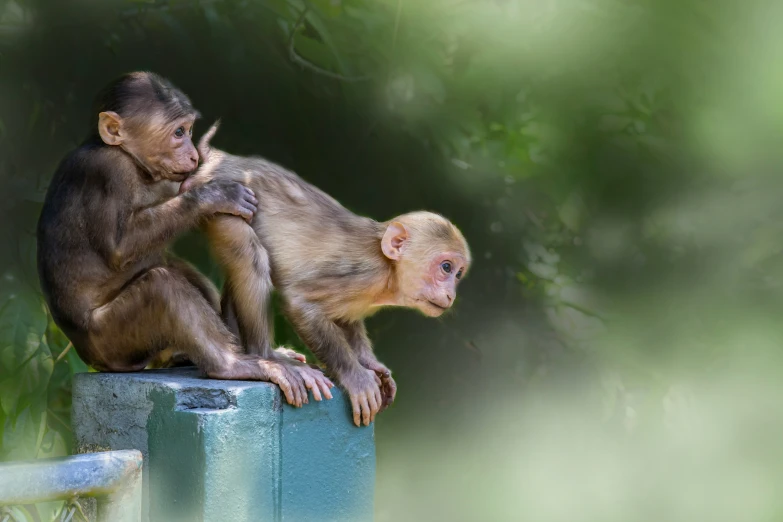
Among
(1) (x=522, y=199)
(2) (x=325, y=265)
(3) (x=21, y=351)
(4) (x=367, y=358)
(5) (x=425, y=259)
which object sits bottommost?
(3) (x=21, y=351)

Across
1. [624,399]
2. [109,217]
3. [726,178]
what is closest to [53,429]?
[109,217]

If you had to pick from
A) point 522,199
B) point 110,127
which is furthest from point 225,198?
point 522,199

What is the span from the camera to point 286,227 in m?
4.19

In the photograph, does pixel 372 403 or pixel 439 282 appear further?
pixel 439 282

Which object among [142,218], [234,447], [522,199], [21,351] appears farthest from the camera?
[522,199]

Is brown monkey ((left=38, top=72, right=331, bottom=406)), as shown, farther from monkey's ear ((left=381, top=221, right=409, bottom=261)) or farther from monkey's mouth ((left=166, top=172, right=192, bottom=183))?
monkey's ear ((left=381, top=221, right=409, bottom=261))

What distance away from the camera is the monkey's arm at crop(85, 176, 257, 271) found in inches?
153

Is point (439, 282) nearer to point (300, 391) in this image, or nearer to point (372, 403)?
point (372, 403)

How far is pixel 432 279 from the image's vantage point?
14.0 feet

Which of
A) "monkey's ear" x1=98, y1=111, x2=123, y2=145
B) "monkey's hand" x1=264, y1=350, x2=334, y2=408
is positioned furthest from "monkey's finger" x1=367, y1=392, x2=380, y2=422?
"monkey's ear" x1=98, y1=111, x2=123, y2=145

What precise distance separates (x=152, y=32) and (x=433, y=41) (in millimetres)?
1813

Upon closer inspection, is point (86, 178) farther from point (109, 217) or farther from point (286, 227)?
point (286, 227)

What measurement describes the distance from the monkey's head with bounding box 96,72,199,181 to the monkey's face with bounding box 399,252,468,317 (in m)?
1.05

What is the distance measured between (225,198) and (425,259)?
907 millimetres
